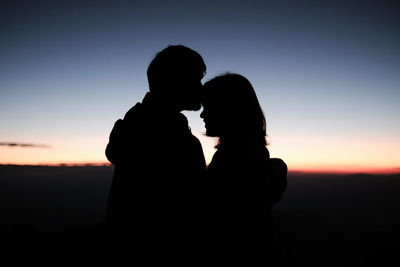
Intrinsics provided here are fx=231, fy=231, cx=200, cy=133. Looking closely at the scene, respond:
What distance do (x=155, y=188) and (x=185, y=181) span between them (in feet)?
0.90

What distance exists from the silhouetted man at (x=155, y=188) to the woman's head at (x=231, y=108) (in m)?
1.05

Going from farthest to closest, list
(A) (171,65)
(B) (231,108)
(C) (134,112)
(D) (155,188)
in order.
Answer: (B) (231,108) → (A) (171,65) → (C) (134,112) → (D) (155,188)

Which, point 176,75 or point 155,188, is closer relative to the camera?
point 155,188

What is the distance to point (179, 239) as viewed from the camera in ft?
6.61

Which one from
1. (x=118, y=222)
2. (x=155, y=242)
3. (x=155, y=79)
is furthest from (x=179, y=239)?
(x=155, y=79)

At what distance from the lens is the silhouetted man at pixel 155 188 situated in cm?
201

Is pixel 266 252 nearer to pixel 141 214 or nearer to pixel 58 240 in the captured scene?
pixel 141 214

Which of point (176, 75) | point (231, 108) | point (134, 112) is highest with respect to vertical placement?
point (176, 75)

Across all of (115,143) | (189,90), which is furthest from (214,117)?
(115,143)

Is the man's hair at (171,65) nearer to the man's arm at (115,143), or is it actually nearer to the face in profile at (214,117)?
the man's arm at (115,143)

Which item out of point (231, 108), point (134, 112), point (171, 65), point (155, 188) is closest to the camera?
point (155, 188)

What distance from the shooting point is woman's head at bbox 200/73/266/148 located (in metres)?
3.29

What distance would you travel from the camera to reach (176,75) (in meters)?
2.53

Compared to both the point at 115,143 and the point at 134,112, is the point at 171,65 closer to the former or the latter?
the point at 134,112
